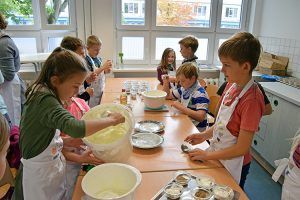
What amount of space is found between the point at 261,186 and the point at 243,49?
1605 millimetres

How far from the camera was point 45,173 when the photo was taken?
1.07 meters

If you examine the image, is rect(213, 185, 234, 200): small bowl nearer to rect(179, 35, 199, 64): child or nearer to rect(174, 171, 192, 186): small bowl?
rect(174, 171, 192, 186): small bowl

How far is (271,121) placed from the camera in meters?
2.37

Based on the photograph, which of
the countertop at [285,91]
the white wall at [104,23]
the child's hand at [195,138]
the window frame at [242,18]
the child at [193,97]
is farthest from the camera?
the window frame at [242,18]

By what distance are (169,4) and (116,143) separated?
2875 millimetres

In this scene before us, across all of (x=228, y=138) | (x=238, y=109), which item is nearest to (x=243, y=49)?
(x=238, y=109)

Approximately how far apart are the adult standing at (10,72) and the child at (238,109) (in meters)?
1.88

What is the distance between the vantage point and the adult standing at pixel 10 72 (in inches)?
86.1

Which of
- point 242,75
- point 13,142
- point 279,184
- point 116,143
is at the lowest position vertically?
point 279,184

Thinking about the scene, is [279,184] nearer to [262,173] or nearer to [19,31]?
[262,173]

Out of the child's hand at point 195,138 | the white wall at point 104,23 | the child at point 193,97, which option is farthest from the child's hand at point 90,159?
the white wall at point 104,23

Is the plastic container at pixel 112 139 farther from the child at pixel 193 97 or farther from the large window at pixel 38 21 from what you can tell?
the large window at pixel 38 21

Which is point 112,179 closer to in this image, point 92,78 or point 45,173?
point 45,173

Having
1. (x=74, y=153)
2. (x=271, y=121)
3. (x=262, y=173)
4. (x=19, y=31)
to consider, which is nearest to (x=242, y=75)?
(x=74, y=153)
